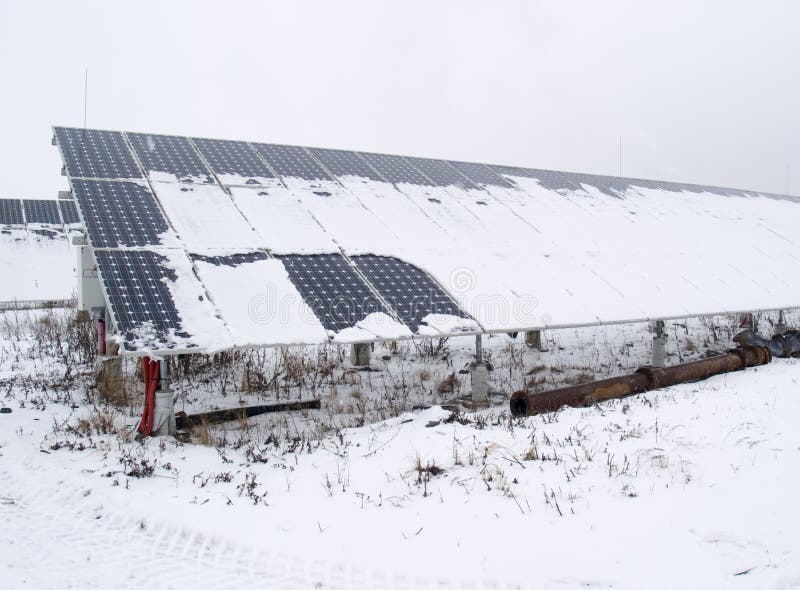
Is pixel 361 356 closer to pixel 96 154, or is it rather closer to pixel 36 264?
pixel 96 154

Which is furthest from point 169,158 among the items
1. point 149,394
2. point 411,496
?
point 411,496

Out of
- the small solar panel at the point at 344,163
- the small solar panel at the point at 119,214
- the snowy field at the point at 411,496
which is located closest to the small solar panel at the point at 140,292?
the small solar panel at the point at 119,214

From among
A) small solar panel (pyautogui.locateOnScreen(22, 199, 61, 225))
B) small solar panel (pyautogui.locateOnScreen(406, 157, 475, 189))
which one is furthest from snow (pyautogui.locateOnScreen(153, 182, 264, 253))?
small solar panel (pyautogui.locateOnScreen(22, 199, 61, 225))

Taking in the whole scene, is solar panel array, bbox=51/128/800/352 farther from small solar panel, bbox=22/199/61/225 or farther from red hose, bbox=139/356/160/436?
small solar panel, bbox=22/199/61/225

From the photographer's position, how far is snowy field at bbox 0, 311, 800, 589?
4516 millimetres

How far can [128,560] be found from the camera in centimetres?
478

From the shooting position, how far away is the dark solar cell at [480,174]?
1462cm

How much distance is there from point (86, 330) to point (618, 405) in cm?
1135

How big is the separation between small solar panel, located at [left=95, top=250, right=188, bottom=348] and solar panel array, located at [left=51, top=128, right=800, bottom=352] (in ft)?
0.07

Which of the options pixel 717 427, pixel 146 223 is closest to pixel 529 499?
pixel 717 427

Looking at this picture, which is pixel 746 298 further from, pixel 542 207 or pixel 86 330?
pixel 86 330

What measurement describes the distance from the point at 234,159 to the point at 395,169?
3675 mm

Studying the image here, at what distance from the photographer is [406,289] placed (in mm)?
9234

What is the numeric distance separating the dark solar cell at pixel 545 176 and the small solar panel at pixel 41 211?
18.1 metres
